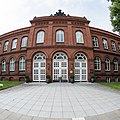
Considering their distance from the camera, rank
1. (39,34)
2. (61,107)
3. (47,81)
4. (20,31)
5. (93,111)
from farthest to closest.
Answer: (20,31) → (39,34) → (47,81) → (61,107) → (93,111)

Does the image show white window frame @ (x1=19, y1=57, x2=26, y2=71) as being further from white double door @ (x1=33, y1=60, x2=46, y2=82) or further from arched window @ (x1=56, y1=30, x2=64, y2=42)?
arched window @ (x1=56, y1=30, x2=64, y2=42)

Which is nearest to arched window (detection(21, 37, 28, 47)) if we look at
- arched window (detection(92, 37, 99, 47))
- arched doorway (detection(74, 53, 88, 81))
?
arched doorway (detection(74, 53, 88, 81))

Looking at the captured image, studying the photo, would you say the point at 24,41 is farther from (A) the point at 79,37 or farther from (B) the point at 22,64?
(A) the point at 79,37

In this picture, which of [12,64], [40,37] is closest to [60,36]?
[40,37]

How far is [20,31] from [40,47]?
Answer: 670 centimetres

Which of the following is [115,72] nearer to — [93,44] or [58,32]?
[93,44]

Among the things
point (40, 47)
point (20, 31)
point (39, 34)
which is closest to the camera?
point (40, 47)

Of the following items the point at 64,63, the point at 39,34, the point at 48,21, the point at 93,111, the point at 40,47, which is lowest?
the point at 93,111

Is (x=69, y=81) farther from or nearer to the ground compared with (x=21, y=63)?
nearer to the ground

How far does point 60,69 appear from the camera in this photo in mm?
23391

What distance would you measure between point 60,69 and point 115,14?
36.7 ft

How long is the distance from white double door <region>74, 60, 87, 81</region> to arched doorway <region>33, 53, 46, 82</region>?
5.12 metres

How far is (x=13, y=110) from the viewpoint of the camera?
705 cm

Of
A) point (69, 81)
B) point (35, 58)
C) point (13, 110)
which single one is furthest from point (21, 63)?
point (13, 110)
